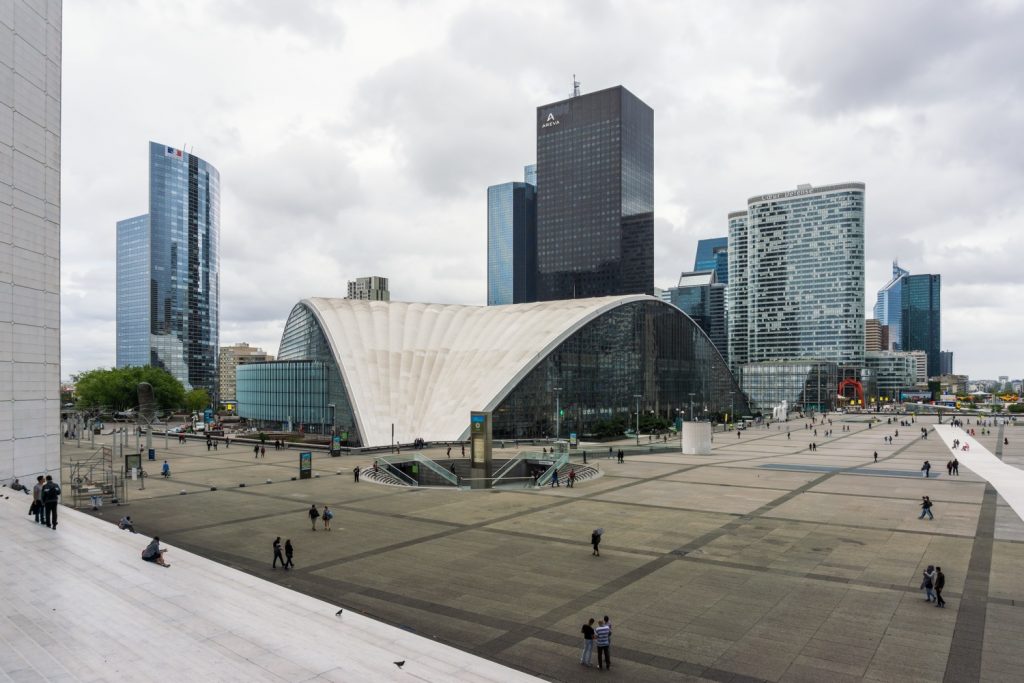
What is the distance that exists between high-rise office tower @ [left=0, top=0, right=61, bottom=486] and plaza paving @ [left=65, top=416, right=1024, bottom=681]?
5.95 meters

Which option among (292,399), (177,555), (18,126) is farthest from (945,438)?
(18,126)

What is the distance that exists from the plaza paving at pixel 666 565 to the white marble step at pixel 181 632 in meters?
2.91

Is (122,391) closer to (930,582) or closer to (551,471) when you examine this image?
(551,471)

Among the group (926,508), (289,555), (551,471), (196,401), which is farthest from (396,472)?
(196,401)

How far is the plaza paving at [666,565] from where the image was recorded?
15.9m

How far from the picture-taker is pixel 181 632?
13.9 metres

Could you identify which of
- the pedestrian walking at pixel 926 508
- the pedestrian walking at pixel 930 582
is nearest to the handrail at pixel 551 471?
the pedestrian walking at pixel 926 508

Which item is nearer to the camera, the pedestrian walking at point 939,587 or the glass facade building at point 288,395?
the pedestrian walking at point 939,587

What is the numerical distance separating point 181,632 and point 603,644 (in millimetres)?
9292

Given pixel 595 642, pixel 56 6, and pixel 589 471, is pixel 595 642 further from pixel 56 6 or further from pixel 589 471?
pixel 56 6

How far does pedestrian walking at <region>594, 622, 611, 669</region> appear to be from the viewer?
48.8ft

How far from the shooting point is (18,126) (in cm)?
3316

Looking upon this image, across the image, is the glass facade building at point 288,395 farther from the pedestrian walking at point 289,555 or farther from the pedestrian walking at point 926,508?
the pedestrian walking at point 926,508

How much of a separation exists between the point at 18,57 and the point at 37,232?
9.01 m
